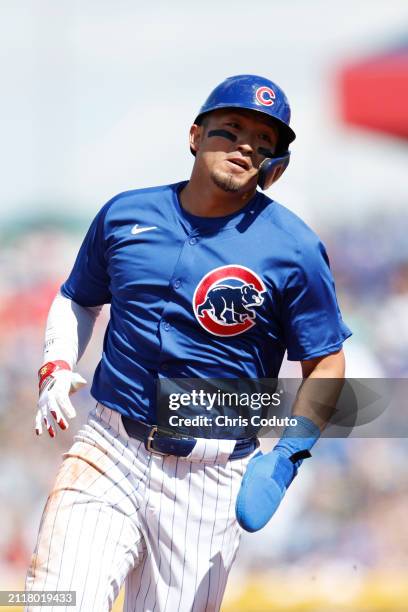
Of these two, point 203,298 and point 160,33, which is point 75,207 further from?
point 203,298

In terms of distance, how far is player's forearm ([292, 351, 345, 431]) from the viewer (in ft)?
11.7

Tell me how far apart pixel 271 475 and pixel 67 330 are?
954 millimetres

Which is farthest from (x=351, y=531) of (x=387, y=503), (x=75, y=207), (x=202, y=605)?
(x=75, y=207)

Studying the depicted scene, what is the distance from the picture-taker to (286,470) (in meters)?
3.48

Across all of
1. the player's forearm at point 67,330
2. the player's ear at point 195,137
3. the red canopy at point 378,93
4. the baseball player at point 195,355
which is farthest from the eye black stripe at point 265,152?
the red canopy at point 378,93

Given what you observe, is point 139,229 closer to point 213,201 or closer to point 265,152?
point 213,201

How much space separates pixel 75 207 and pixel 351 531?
553 cm

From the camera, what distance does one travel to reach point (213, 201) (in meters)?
3.68

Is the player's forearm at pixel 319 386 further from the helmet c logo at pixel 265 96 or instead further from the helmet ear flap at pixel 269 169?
the helmet c logo at pixel 265 96

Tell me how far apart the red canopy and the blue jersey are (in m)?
7.35

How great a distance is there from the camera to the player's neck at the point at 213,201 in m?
3.67

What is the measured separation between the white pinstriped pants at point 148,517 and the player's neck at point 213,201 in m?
0.75

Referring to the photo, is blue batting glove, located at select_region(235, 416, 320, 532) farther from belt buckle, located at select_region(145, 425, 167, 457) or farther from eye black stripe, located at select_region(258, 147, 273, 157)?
eye black stripe, located at select_region(258, 147, 273, 157)

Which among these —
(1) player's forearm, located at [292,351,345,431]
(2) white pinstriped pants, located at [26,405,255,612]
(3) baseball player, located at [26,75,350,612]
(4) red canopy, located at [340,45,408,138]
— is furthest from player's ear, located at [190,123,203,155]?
(4) red canopy, located at [340,45,408,138]
